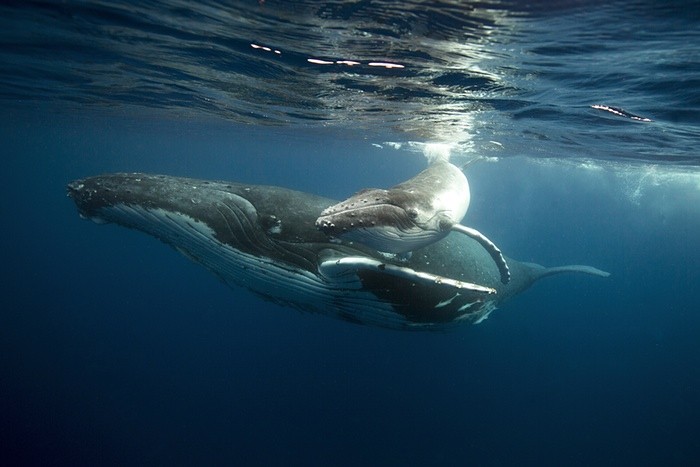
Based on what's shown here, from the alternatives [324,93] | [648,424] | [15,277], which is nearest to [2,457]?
[324,93]

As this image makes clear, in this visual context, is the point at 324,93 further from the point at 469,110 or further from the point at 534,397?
the point at 534,397

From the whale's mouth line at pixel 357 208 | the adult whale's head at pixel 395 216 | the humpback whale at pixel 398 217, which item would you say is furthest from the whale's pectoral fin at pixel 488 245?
the whale's mouth line at pixel 357 208

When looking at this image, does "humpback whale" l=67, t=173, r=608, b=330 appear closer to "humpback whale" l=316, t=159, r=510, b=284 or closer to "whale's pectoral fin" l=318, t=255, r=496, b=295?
"whale's pectoral fin" l=318, t=255, r=496, b=295

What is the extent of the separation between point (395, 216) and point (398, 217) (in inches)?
2.9

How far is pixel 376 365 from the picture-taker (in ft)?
84.9

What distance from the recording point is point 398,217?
5.15 metres

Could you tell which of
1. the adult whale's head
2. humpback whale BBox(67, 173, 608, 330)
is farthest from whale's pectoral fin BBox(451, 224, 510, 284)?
humpback whale BBox(67, 173, 608, 330)

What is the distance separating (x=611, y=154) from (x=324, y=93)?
1703cm

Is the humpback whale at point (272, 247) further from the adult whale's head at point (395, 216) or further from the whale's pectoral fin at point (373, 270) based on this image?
the adult whale's head at point (395, 216)

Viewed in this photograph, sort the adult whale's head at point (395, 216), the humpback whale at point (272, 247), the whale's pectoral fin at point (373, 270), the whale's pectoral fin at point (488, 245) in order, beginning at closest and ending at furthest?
the adult whale's head at point (395, 216) → the whale's pectoral fin at point (373, 270) → the humpback whale at point (272, 247) → the whale's pectoral fin at point (488, 245)

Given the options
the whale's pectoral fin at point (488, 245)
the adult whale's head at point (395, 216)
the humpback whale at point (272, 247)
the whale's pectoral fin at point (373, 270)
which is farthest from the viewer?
the whale's pectoral fin at point (488, 245)

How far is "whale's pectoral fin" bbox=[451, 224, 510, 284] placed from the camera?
251 inches

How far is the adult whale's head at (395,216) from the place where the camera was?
4699 mm

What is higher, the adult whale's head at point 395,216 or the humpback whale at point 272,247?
the adult whale's head at point 395,216
